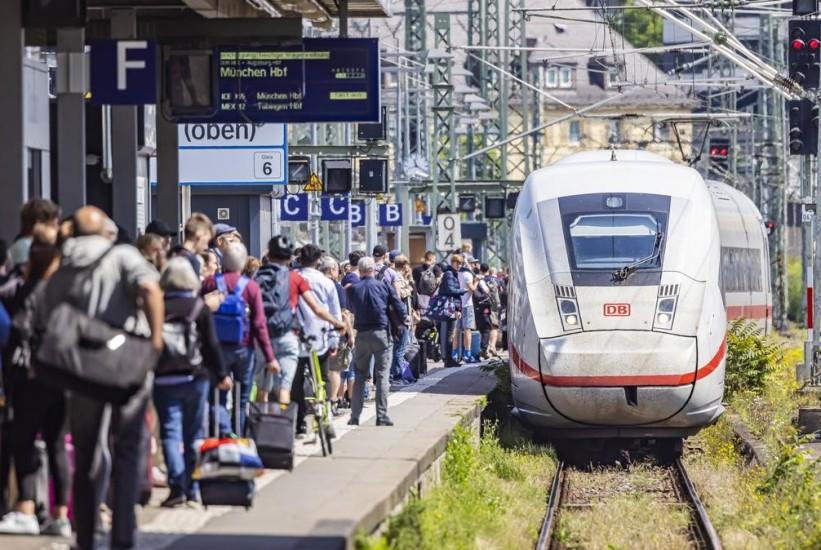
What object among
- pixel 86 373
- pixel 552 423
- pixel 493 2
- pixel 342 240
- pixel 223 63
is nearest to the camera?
pixel 86 373

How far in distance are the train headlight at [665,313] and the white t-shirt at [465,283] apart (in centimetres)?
1087

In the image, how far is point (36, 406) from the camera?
990cm

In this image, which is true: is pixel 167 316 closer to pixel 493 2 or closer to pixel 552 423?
pixel 552 423

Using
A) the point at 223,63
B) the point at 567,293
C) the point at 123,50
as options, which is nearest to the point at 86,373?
the point at 123,50

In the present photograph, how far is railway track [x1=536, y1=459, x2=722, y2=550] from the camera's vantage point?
14.8 meters

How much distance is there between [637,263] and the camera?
714 inches

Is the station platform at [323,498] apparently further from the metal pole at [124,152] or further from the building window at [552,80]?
the building window at [552,80]

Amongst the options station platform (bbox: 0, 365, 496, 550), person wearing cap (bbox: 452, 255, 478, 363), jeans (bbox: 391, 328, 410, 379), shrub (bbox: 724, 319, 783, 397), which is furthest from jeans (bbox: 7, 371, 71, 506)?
person wearing cap (bbox: 452, 255, 478, 363)

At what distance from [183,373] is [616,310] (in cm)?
737

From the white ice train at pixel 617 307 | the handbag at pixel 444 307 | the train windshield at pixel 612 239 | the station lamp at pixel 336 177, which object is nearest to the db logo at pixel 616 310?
the white ice train at pixel 617 307

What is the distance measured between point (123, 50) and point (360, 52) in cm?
342

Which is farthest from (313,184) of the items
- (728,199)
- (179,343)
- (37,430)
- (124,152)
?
(37,430)

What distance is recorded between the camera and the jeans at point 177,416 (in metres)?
11.3

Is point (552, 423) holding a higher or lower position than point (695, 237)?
lower
